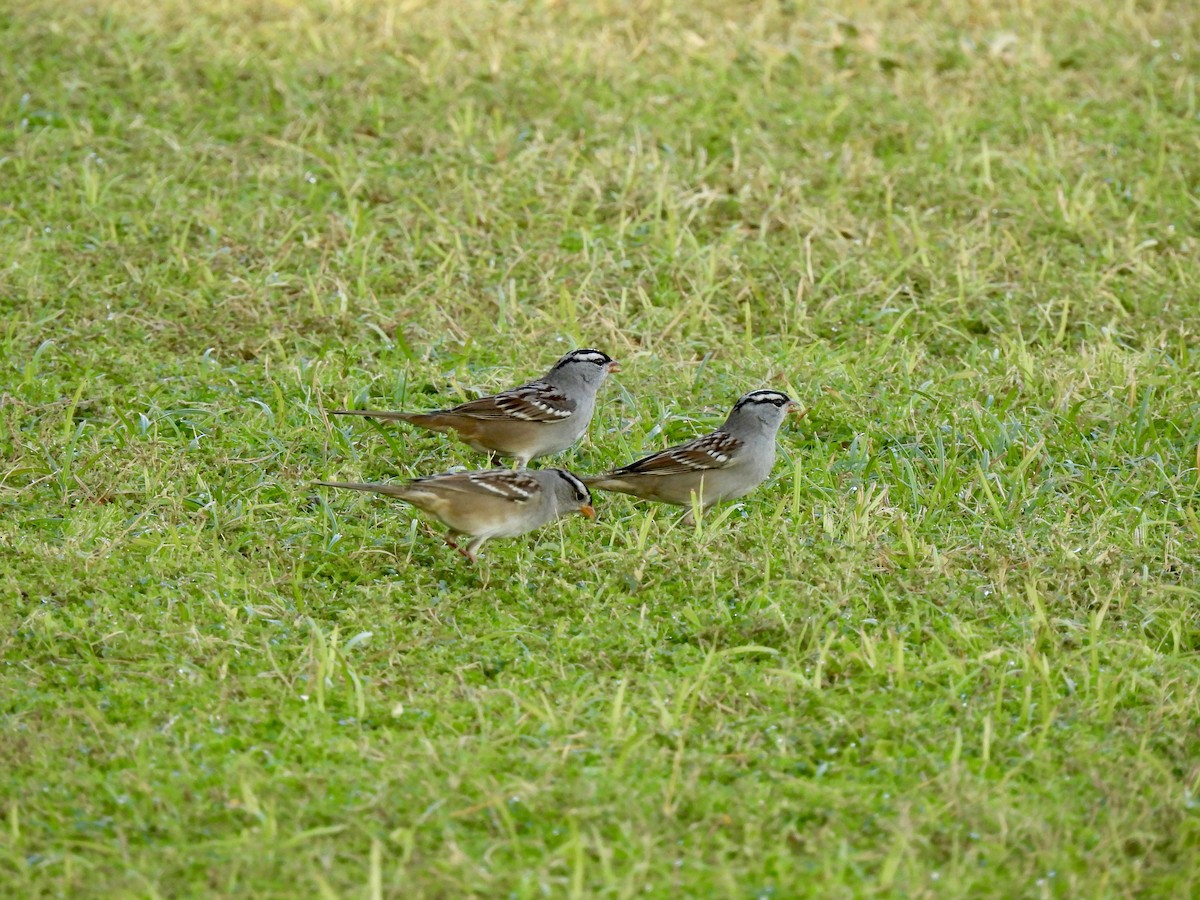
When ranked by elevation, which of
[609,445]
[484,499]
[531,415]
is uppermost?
[484,499]

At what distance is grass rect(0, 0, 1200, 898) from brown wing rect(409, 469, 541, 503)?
0.32 meters

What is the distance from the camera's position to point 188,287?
361 inches

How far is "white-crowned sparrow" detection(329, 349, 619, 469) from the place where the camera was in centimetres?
746

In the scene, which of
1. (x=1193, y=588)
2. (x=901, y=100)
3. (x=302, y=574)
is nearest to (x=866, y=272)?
(x=901, y=100)

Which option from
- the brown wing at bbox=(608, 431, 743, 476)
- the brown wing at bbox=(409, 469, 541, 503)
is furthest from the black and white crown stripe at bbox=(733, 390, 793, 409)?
the brown wing at bbox=(409, 469, 541, 503)

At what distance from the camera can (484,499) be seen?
647cm

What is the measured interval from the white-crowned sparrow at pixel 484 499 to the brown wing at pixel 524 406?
701 millimetres

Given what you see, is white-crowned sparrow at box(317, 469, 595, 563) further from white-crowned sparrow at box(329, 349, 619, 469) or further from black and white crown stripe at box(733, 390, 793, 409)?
black and white crown stripe at box(733, 390, 793, 409)

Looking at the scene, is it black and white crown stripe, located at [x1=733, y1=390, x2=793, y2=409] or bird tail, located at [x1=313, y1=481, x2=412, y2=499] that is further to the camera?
black and white crown stripe, located at [x1=733, y1=390, x2=793, y2=409]

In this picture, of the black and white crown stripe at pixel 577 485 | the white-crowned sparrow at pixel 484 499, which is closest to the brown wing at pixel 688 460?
the black and white crown stripe at pixel 577 485

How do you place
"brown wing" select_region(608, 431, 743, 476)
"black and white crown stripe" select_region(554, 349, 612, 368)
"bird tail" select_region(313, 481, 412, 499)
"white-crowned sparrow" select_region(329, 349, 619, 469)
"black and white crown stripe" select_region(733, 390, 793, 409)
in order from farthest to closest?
1. "black and white crown stripe" select_region(554, 349, 612, 368)
2. "white-crowned sparrow" select_region(329, 349, 619, 469)
3. "black and white crown stripe" select_region(733, 390, 793, 409)
4. "brown wing" select_region(608, 431, 743, 476)
5. "bird tail" select_region(313, 481, 412, 499)

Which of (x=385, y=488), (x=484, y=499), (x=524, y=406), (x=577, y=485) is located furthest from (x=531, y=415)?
(x=385, y=488)

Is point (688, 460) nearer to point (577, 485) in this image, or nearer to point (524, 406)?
point (577, 485)

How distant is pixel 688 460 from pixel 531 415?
884 mm
